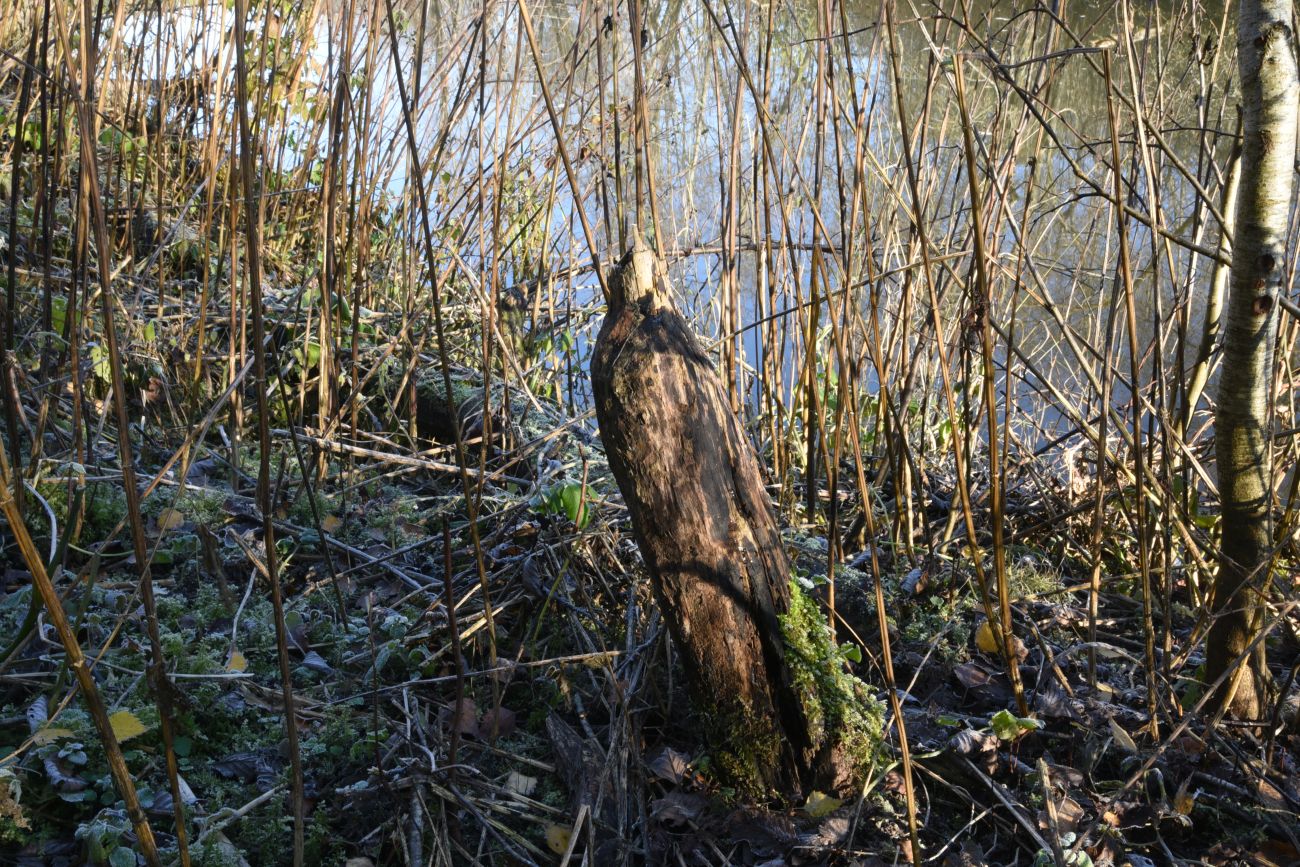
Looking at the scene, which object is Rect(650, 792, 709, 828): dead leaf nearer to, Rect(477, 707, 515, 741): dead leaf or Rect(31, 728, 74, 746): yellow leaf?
Rect(477, 707, 515, 741): dead leaf

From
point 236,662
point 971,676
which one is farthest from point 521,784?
point 971,676

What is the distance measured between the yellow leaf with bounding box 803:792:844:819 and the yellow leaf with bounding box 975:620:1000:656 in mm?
566

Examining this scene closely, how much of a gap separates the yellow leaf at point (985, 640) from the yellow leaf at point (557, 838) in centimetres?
87

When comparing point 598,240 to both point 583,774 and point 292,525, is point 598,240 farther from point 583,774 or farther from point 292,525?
point 583,774

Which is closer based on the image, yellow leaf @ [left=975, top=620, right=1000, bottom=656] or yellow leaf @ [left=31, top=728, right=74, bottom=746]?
yellow leaf @ [left=31, top=728, right=74, bottom=746]

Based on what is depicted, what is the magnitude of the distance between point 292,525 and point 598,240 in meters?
2.03

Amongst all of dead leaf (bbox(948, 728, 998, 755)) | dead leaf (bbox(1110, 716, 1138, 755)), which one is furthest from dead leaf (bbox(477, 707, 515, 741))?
dead leaf (bbox(1110, 716, 1138, 755))

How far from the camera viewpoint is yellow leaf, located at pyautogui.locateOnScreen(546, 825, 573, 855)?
1.49 m

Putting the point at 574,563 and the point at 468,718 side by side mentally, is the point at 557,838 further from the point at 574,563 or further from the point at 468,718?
the point at 574,563

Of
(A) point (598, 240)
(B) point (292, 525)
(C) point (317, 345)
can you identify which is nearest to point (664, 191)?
(A) point (598, 240)

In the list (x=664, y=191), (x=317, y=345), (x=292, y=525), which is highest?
(x=664, y=191)

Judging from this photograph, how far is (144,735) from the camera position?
1.61 meters

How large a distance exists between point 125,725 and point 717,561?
3.14 ft

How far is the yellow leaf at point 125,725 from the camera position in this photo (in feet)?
4.95
